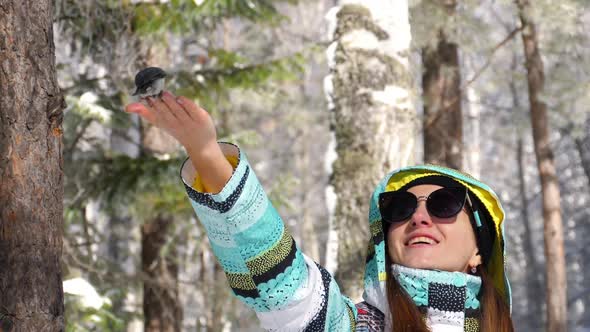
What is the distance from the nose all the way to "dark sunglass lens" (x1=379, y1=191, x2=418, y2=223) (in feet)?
0.04

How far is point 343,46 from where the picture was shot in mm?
4887

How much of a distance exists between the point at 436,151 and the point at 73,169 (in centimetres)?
411

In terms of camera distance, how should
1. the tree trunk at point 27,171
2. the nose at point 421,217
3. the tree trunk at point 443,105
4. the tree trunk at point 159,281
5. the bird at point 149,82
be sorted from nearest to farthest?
1. the bird at point 149,82
2. the tree trunk at point 27,171
3. the nose at point 421,217
4. the tree trunk at point 159,281
5. the tree trunk at point 443,105

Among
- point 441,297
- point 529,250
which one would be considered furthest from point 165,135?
point 529,250

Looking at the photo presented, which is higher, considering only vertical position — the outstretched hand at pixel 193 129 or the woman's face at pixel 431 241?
the outstretched hand at pixel 193 129

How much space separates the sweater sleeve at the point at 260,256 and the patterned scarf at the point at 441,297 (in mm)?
345

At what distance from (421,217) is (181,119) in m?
1.00

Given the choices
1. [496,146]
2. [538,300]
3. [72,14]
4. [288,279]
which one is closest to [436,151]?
[72,14]

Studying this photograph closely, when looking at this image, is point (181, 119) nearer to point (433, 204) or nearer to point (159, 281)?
point (433, 204)

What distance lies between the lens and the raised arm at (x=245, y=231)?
173 centimetres

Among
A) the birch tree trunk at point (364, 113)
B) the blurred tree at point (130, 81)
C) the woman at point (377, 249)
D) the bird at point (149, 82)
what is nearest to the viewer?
the bird at point (149, 82)

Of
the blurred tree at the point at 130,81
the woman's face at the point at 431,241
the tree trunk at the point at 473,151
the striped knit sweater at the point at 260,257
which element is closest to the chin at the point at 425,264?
the woman's face at the point at 431,241

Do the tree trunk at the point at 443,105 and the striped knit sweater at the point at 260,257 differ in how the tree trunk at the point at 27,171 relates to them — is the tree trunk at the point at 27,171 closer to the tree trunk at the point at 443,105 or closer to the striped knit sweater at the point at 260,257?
the striped knit sweater at the point at 260,257

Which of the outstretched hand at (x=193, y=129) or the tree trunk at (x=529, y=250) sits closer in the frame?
the outstretched hand at (x=193, y=129)
